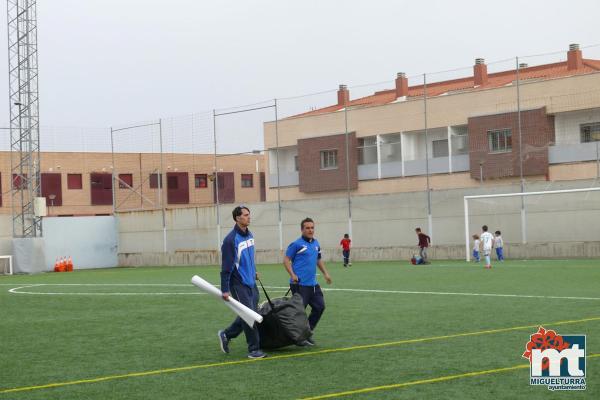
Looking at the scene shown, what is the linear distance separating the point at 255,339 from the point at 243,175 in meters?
54.5

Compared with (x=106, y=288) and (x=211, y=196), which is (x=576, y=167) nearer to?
(x=211, y=196)

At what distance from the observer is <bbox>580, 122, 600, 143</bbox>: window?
47156 millimetres

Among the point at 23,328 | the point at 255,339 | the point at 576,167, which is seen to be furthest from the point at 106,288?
the point at 576,167

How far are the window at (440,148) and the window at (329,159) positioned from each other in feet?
24.6

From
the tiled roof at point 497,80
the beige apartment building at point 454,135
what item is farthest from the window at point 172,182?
the tiled roof at point 497,80

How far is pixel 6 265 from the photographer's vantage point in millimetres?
49188

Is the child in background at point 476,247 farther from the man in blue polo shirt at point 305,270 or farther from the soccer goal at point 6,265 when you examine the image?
the man in blue polo shirt at point 305,270

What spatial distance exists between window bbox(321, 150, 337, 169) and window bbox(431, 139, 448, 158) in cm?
751

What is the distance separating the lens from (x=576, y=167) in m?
47.5

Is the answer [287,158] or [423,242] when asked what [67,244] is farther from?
[423,242]

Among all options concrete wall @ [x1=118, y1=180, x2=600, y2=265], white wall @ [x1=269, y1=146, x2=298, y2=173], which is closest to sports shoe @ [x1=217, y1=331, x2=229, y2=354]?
concrete wall @ [x1=118, y1=180, x2=600, y2=265]

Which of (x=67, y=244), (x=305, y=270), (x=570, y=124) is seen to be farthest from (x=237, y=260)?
(x=67, y=244)

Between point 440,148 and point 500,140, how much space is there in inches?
202

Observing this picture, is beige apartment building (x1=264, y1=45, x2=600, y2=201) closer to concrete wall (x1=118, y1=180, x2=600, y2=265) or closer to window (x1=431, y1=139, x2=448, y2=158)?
window (x1=431, y1=139, x2=448, y2=158)
